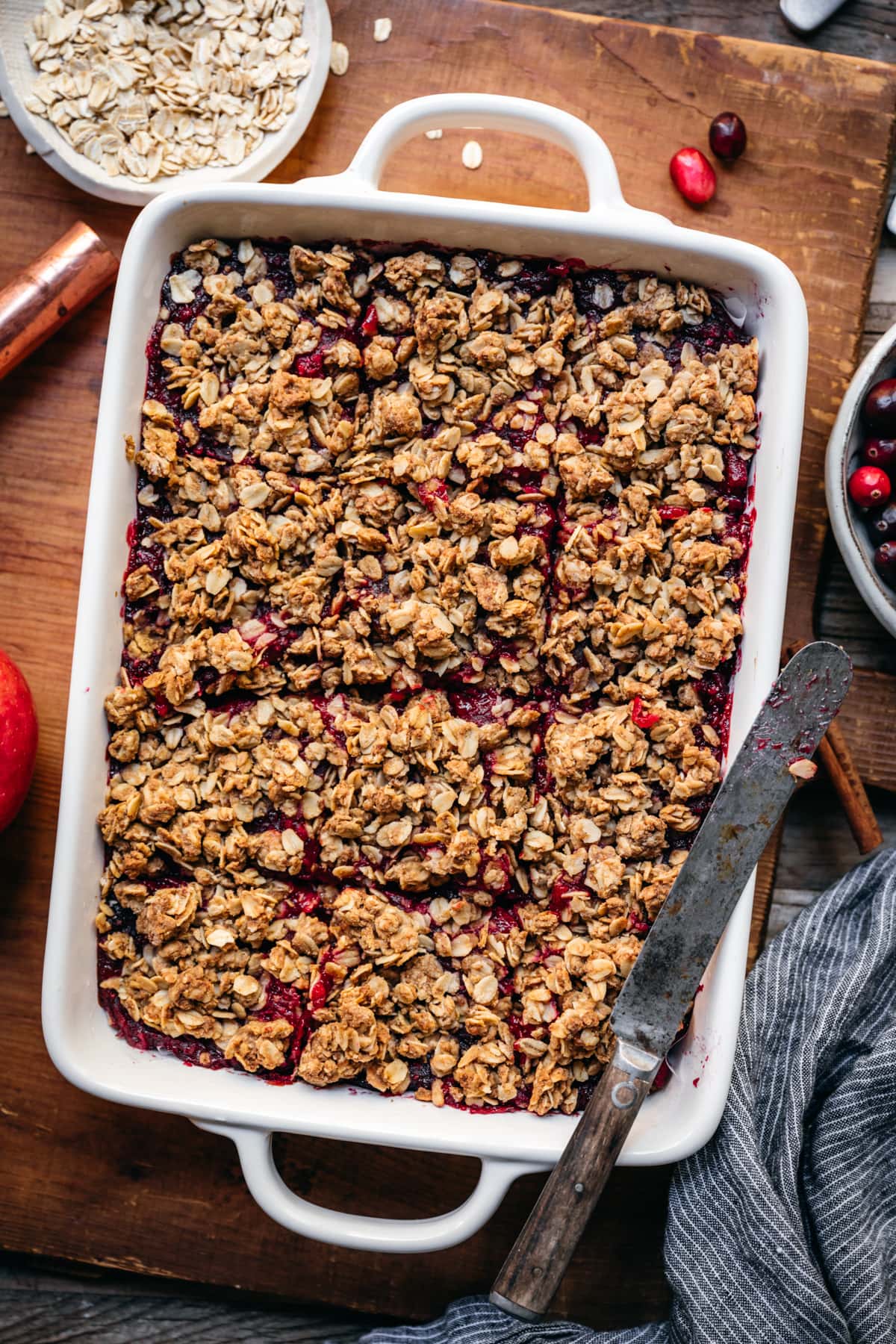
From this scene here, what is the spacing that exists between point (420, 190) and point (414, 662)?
3.11 feet

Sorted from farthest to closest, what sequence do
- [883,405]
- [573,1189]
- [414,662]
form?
1. [883,405]
2. [414,662]
3. [573,1189]

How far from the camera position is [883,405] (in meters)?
1.98

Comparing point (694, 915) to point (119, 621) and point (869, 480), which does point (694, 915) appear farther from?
point (119, 621)

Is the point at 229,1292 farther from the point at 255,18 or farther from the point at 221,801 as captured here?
the point at 255,18

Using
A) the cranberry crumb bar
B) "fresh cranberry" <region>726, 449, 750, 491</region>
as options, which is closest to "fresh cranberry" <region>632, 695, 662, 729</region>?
the cranberry crumb bar

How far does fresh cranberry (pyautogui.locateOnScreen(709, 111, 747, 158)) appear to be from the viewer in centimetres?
205

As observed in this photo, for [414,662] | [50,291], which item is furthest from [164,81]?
[414,662]

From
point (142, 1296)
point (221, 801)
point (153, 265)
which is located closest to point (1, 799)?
point (221, 801)

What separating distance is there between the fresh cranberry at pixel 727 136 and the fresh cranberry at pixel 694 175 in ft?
0.11

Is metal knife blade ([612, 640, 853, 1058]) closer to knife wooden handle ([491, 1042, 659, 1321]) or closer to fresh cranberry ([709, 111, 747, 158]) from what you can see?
knife wooden handle ([491, 1042, 659, 1321])

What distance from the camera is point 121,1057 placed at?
6.11 ft

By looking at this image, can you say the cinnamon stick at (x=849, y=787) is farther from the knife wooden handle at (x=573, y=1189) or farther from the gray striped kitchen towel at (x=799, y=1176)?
the knife wooden handle at (x=573, y=1189)

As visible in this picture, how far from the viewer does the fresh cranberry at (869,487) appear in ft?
6.59

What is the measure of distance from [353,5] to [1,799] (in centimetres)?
160
